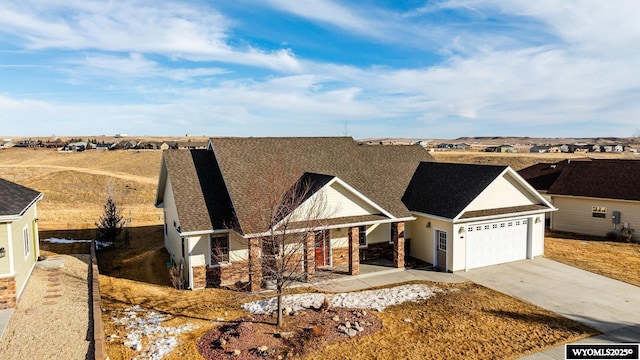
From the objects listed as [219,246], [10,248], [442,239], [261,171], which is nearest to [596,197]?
[442,239]

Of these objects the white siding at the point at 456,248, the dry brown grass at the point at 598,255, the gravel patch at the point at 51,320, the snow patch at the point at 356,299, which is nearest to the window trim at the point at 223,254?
the snow patch at the point at 356,299

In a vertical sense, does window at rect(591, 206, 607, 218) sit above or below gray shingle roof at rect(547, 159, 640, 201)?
below

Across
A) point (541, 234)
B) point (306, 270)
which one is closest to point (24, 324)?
point (306, 270)

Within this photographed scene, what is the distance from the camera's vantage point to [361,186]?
70.1ft

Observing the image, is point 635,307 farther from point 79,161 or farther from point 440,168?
point 79,161

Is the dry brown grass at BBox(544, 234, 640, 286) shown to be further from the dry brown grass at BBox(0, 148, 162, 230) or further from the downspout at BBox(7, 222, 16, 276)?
the dry brown grass at BBox(0, 148, 162, 230)

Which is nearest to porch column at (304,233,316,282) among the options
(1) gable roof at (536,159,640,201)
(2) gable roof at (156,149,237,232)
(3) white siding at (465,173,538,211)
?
(2) gable roof at (156,149,237,232)

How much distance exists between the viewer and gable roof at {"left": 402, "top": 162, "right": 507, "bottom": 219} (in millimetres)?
19469

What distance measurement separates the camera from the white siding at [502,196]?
776 inches

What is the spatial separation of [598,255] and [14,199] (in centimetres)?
2829

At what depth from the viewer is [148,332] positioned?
12773 millimetres

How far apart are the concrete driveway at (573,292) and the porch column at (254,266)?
30.3ft

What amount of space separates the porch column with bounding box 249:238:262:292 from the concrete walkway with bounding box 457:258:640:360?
926 cm

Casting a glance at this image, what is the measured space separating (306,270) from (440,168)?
10237 millimetres
